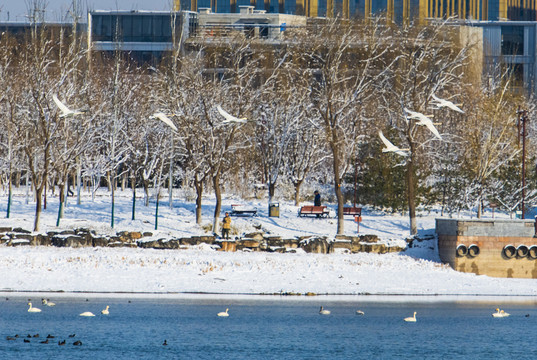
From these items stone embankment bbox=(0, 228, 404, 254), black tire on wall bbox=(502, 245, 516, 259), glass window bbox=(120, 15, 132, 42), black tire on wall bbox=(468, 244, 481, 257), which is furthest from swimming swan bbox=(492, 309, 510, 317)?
glass window bbox=(120, 15, 132, 42)

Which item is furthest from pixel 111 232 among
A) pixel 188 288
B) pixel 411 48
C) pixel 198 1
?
pixel 198 1

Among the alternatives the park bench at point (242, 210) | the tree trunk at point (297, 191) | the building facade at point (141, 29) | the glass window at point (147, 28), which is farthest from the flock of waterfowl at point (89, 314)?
the glass window at point (147, 28)

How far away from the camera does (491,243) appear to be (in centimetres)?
4650

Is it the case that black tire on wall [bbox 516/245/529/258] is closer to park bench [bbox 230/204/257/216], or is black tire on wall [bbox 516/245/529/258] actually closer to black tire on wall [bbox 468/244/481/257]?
black tire on wall [bbox 468/244/481/257]

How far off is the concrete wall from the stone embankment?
9.21 feet

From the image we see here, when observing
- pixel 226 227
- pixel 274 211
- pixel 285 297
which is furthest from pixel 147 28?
pixel 285 297

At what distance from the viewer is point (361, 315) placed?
3462 centimetres

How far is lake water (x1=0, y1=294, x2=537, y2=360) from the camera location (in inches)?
1090

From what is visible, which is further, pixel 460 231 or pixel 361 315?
pixel 460 231

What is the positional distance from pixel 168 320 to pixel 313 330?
4.54m

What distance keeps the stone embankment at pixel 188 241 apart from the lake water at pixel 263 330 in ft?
27.6

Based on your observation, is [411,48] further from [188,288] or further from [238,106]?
[188,288]

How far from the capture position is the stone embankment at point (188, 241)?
45188 millimetres

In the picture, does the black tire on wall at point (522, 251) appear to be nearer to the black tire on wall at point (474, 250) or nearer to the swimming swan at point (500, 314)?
the black tire on wall at point (474, 250)
